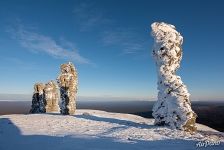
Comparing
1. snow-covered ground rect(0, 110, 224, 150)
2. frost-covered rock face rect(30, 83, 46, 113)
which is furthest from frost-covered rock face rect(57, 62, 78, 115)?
snow-covered ground rect(0, 110, 224, 150)

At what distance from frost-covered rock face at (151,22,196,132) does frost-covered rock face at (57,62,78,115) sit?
50.6 ft

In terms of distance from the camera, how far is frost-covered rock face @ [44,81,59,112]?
152 feet

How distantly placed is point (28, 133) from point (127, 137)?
25.5ft

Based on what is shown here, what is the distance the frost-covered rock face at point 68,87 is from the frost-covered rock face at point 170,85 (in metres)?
15.4

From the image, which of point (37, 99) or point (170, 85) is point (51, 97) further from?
point (170, 85)

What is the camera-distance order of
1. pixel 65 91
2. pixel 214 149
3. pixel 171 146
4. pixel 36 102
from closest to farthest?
1. pixel 214 149
2. pixel 171 146
3. pixel 65 91
4. pixel 36 102

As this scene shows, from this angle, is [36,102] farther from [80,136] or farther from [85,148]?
[85,148]

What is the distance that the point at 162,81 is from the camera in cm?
2502

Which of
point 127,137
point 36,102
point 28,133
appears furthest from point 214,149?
point 36,102

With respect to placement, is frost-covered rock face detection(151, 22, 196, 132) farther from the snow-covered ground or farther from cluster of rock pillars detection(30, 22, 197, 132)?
the snow-covered ground

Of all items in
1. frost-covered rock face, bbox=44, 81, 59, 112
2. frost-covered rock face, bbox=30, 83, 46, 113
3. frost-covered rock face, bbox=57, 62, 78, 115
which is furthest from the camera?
frost-covered rock face, bbox=30, 83, 46, 113

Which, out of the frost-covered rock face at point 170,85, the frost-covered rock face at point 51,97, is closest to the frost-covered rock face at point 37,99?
the frost-covered rock face at point 51,97

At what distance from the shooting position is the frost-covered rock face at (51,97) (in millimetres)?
46375

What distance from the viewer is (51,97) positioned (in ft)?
154
